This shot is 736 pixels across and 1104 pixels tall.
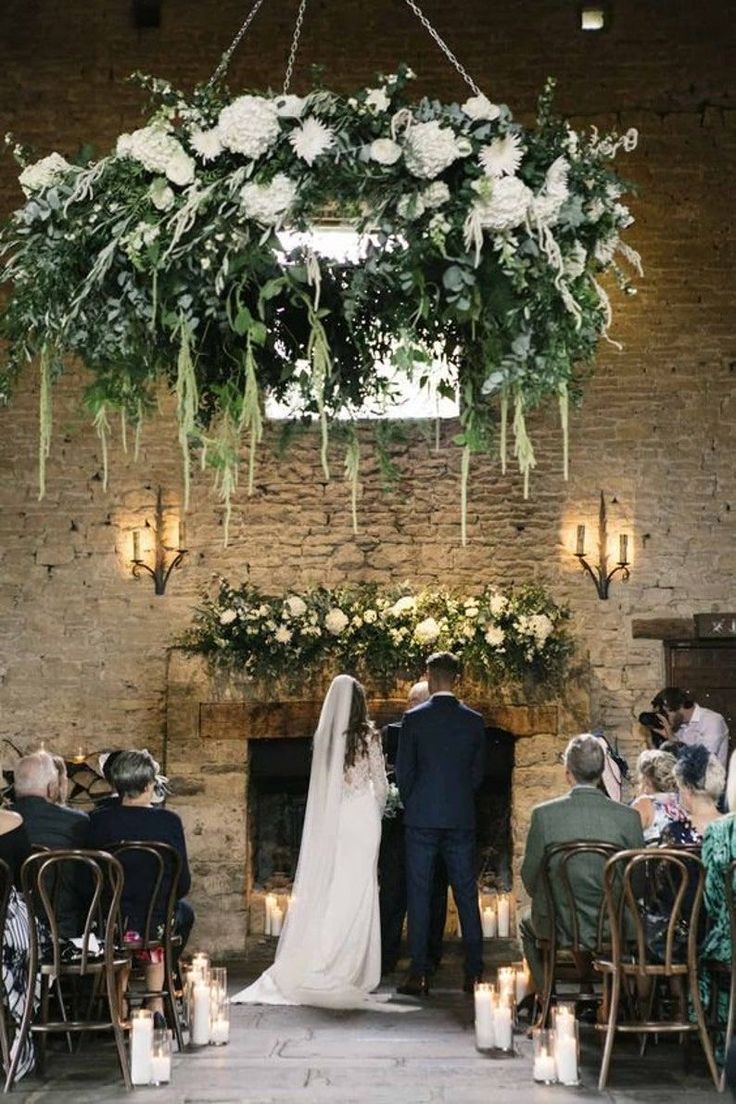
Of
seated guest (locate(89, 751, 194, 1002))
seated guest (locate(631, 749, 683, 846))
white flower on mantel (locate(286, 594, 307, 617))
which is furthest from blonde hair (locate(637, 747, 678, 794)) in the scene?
white flower on mantel (locate(286, 594, 307, 617))

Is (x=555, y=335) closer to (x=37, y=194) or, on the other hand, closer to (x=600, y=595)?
(x=37, y=194)

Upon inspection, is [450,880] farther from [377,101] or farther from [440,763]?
[377,101]

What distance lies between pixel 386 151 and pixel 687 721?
5792 mm

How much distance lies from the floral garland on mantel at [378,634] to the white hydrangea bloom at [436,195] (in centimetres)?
521

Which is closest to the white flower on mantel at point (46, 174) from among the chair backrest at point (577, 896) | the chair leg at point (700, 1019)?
the chair backrest at point (577, 896)

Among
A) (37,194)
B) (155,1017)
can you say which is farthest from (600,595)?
(37,194)

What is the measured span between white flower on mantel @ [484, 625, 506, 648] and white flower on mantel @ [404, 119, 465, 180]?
5.20m

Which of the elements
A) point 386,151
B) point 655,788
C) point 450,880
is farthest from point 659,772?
point 386,151

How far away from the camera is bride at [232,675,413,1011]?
6.85 metres

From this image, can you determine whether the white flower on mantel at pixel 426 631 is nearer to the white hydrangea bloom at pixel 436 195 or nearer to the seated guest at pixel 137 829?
the seated guest at pixel 137 829

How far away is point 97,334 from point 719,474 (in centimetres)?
614

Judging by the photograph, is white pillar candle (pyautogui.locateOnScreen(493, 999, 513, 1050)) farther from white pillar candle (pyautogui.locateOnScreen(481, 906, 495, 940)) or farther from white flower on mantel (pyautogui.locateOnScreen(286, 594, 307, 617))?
white flower on mantel (pyautogui.locateOnScreen(286, 594, 307, 617))

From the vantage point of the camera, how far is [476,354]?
4012mm

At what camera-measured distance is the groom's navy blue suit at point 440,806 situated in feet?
22.7
